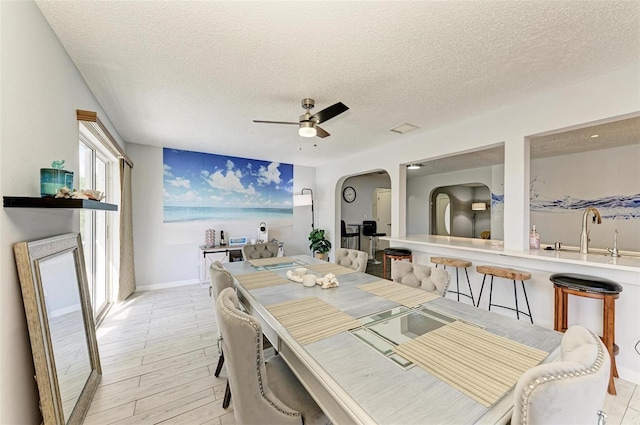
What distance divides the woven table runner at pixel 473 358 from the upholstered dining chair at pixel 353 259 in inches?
→ 60.6

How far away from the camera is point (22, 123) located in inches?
51.9

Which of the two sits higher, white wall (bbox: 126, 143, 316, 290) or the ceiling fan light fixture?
the ceiling fan light fixture

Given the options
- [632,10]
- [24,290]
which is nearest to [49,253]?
[24,290]

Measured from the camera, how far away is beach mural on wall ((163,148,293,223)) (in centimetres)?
469

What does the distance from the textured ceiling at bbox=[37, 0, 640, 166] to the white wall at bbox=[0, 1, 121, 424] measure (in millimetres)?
244

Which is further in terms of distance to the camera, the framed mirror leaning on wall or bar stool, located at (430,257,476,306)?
bar stool, located at (430,257,476,306)

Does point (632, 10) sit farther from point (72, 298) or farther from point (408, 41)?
point (72, 298)

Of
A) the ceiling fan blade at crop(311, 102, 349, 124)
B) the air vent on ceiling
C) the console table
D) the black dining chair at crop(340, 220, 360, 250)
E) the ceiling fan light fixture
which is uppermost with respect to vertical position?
the air vent on ceiling

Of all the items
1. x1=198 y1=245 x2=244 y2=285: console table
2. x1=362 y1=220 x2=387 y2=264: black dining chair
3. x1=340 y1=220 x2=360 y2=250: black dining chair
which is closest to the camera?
x1=198 y1=245 x2=244 y2=285: console table

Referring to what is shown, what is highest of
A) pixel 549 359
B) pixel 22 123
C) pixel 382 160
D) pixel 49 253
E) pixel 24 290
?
pixel 382 160

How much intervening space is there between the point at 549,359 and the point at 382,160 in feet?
12.4

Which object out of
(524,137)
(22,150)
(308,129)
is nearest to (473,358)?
(308,129)

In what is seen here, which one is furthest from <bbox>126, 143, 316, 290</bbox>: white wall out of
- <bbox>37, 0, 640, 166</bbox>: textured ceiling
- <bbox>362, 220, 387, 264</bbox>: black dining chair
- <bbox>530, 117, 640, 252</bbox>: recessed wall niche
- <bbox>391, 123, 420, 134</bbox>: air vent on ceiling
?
<bbox>530, 117, 640, 252</bbox>: recessed wall niche

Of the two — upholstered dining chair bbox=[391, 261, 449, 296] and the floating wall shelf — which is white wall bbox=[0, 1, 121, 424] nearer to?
the floating wall shelf
